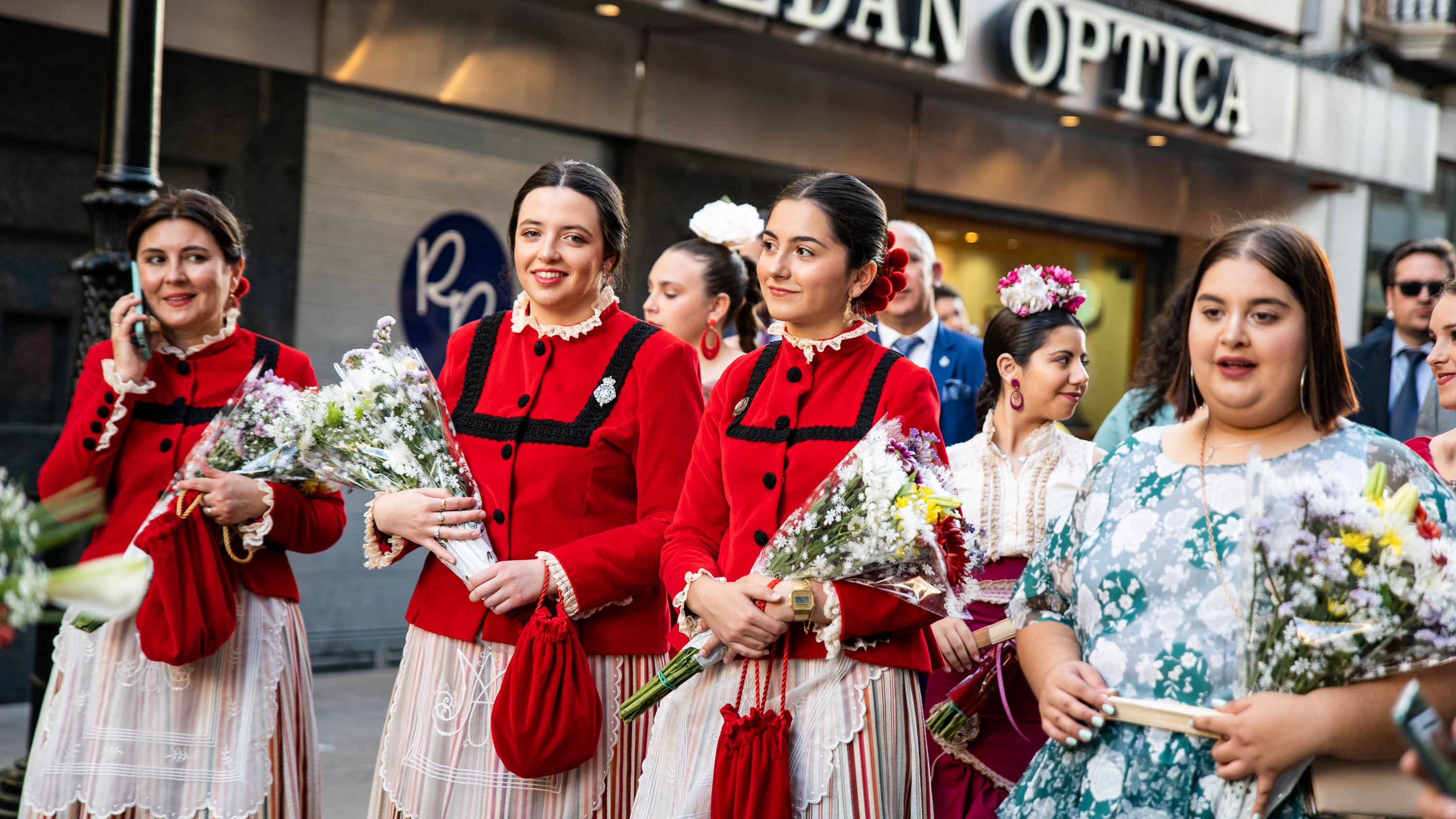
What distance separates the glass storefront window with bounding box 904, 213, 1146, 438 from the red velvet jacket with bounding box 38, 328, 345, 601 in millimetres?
7664

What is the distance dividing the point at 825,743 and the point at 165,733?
1888mm

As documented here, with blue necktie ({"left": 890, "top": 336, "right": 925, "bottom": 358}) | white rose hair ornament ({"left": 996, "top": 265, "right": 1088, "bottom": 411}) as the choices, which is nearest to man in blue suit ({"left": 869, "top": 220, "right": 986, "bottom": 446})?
blue necktie ({"left": 890, "top": 336, "right": 925, "bottom": 358})

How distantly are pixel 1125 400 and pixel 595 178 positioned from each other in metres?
2.58

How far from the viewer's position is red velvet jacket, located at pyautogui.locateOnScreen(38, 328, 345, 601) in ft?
11.8

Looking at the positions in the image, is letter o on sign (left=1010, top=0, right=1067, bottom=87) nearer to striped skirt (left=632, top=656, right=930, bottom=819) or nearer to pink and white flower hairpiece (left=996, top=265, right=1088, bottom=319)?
pink and white flower hairpiece (left=996, top=265, right=1088, bottom=319)

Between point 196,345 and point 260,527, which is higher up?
point 196,345

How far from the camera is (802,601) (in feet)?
9.08

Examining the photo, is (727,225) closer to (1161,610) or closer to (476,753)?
(476,753)

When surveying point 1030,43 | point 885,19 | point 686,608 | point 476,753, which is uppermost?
point 1030,43

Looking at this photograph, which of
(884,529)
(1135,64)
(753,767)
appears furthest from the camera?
(1135,64)

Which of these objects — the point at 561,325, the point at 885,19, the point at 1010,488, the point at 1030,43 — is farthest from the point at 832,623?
the point at 1030,43

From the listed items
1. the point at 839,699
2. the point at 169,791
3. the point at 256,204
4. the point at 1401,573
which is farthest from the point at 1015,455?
the point at 256,204

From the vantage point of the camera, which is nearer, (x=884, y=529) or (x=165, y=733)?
(x=884, y=529)

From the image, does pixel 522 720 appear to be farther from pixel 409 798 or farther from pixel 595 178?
pixel 595 178
